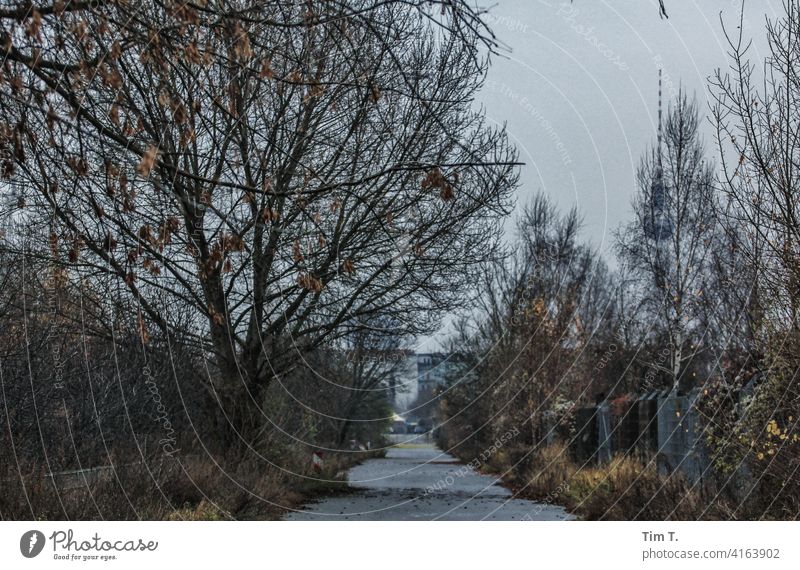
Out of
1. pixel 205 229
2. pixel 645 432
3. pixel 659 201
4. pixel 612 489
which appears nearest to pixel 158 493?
pixel 205 229

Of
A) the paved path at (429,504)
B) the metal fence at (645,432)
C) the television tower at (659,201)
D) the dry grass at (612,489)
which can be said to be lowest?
the paved path at (429,504)

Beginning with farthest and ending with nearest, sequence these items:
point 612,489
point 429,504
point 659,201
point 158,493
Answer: point 659,201, point 429,504, point 612,489, point 158,493

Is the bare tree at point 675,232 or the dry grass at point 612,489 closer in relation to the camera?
the dry grass at point 612,489

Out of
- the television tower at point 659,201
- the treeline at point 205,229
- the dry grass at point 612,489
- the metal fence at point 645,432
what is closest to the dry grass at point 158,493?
the treeline at point 205,229

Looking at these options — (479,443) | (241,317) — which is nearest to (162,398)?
(241,317)

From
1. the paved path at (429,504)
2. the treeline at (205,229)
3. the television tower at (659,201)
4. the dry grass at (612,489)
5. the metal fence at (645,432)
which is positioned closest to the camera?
the treeline at (205,229)

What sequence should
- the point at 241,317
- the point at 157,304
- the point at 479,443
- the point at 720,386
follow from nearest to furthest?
the point at 720,386 → the point at 157,304 → the point at 241,317 → the point at 479,443

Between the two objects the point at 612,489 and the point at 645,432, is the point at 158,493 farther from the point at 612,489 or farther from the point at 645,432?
the point at 645,432

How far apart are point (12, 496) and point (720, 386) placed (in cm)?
814

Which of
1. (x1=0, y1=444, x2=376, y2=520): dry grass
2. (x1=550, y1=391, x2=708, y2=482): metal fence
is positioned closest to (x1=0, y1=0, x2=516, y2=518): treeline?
(x1=0, y1=444, x2=376, y2=520): dry grass

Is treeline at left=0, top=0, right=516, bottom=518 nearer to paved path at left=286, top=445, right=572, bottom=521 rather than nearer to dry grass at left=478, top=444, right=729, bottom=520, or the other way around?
paved path at left=286, top=445, right=572, bottom=521

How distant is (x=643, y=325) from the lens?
33.2m

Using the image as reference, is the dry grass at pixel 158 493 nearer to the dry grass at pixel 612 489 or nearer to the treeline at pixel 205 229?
the treeline at pixel 205 229
